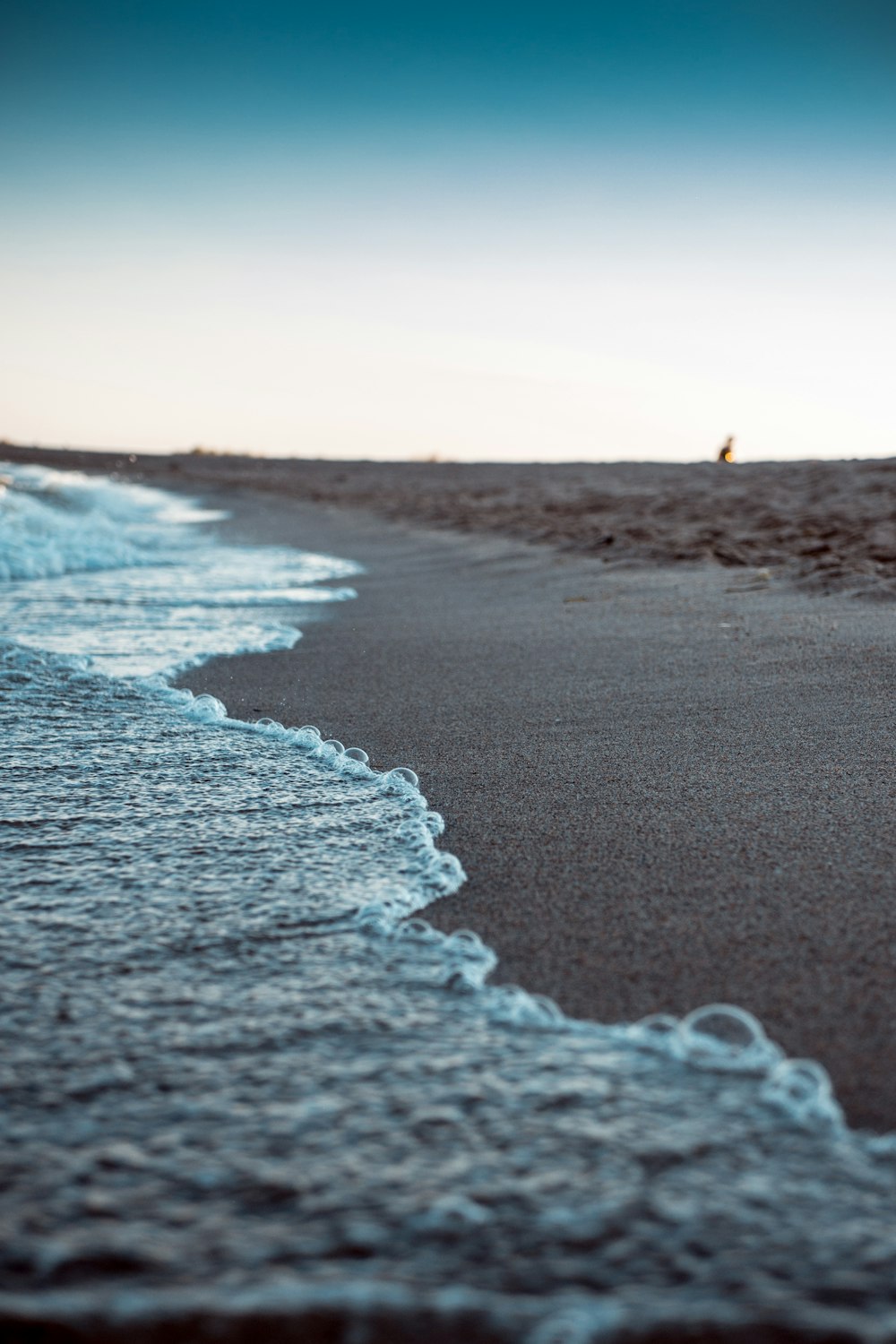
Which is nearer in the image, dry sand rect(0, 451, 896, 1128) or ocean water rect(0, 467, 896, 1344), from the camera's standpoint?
ocean water rect(0, 467, 896, 1344)

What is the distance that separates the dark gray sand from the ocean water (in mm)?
95

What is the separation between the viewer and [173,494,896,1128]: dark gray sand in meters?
1.27

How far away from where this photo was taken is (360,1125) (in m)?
0.97

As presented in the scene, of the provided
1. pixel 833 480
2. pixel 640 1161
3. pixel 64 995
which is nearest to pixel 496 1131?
pixel 640 1161

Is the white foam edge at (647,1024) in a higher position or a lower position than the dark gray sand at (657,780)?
lower

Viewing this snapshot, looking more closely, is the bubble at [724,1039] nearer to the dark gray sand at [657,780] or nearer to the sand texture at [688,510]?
the dark gray sand at [657,780]

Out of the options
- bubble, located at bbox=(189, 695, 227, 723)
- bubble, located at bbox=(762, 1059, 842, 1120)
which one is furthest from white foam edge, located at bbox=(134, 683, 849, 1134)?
bubble, located at bbox=(189, 695, 227, 723)

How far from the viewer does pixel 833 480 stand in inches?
370

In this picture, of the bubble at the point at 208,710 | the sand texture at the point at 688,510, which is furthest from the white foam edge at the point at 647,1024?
the sand texture at the point at 688,510

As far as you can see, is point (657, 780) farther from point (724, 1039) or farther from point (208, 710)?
point (208, 710)

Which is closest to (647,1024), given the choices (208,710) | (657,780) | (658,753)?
(657,780)

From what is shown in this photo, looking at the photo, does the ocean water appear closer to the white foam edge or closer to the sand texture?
the white foam edge

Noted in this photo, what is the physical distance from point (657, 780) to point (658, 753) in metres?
0.19

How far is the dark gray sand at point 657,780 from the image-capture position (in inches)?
49.8
